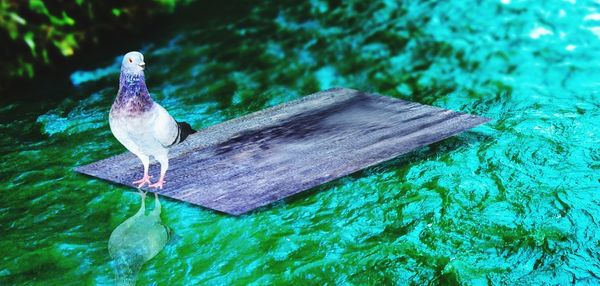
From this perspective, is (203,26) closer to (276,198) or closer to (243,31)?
(243,31)

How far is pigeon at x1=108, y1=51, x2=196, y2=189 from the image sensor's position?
425cm

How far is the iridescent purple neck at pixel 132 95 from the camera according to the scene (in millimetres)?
4281

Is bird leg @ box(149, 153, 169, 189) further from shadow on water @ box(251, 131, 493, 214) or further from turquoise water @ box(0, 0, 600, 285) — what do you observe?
shadow on water @ box(251, 131, 493, 214)

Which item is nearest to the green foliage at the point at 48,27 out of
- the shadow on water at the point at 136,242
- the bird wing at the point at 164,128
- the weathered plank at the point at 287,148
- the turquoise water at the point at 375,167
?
the turquoise water at the point at 375,167

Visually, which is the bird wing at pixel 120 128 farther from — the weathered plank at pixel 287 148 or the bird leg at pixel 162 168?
the weathered plank at pixel 287 148

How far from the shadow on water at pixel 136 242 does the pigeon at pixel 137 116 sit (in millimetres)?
453

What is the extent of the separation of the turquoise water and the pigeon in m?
0.54

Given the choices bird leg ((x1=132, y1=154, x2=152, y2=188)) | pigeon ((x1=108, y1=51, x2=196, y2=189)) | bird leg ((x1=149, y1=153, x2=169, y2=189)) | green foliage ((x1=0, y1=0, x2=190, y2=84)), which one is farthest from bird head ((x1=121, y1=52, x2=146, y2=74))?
green foliage ((x1=0, y1=0, x2=190, y2=84))

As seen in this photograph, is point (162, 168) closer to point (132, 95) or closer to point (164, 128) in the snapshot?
point (164, 128)

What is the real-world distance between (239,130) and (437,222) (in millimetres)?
1912

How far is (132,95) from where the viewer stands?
4320mm

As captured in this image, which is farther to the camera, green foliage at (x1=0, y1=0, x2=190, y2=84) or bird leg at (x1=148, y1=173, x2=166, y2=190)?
green foliage at (x1=0, y1=0, x2=190, y2=84)

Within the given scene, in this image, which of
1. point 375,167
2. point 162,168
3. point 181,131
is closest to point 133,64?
point 181,131

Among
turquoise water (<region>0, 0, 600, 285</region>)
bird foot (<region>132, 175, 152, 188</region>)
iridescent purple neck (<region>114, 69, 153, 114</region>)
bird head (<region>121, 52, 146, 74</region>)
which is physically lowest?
turquoise water (<region>0, 0, 600, 285</region>)
